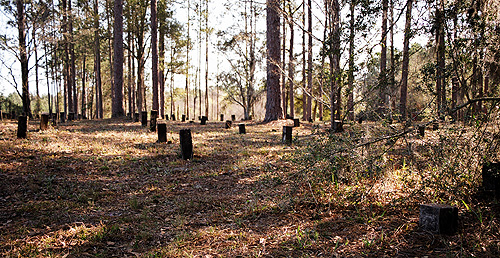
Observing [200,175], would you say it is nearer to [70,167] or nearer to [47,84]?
[70,167]

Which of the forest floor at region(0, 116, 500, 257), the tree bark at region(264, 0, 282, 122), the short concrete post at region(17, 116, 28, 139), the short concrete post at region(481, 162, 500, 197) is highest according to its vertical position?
the tree bark at region(264, 0, 282, 122)

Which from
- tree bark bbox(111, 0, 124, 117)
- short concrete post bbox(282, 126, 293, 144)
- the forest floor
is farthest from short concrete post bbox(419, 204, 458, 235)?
tree bark bbox(111, 0, 124, 117)

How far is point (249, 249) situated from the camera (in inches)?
122

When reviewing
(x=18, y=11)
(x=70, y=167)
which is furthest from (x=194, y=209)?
(x=18, y=11)

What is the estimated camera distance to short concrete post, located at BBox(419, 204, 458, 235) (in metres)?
2.93

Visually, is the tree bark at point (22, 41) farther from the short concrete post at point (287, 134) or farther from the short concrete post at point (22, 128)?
the short concrete post at point (287, 134)

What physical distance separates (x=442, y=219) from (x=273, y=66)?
501 inches

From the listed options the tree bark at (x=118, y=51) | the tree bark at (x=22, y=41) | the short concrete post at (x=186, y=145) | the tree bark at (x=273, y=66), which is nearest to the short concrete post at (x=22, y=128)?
the short concrete post at (x=186, y=145)

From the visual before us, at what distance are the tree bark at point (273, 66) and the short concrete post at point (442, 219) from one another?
11486 mm

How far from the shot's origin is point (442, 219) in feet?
9.67

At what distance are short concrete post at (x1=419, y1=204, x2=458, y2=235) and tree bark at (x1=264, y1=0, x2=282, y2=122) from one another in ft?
37.7

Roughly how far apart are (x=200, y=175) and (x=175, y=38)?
2010 cm

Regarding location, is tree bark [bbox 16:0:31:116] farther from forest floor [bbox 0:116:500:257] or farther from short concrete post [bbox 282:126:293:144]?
short concrete post [bbox 282:126:293:144]

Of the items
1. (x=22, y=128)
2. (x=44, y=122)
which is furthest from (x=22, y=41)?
(x=22, y=128)
